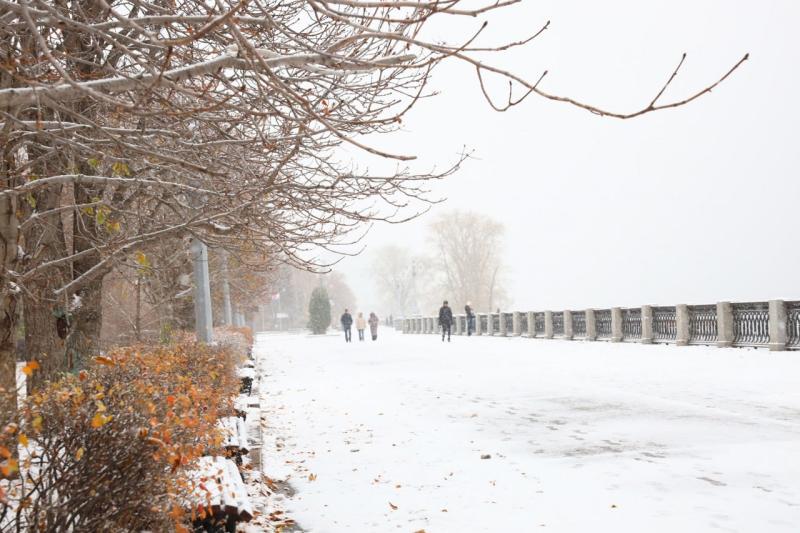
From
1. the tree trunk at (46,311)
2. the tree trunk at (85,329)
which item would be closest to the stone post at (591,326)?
the tree trunk at (85,329)

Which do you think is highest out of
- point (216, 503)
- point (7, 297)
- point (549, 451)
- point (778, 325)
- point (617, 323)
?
point (7, 297)

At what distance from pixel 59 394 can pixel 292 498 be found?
10.1 ft

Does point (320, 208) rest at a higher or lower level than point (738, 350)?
higher

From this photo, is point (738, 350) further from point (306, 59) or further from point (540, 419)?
point (306, 59)

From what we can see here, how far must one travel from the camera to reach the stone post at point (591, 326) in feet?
87.4

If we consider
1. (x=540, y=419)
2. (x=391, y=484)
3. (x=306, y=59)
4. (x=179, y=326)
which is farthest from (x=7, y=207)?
(x=179, y=326)

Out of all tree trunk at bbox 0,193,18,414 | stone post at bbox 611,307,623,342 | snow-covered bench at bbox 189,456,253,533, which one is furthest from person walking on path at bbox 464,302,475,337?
snow-covered bench at bbox 189,456,253,533

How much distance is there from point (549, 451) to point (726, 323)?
13.0m

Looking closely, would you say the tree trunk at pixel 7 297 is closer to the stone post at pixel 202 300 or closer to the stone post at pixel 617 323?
the stone post at pixel 202 300

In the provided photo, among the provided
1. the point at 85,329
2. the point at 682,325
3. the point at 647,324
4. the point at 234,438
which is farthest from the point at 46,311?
the point at 647,324

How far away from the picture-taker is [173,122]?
5.41 meters

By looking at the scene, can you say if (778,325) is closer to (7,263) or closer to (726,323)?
(726,323)

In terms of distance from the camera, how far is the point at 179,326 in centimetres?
2342

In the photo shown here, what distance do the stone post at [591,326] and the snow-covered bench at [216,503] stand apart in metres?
23.5
